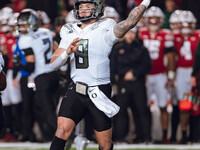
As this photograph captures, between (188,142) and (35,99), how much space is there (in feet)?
7.37

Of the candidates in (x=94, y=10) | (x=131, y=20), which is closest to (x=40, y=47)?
(x=94, y=10)

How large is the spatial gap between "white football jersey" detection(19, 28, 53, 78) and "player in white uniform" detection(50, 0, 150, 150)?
8.67ft

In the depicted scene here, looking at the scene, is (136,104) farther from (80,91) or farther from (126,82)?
(80,91)

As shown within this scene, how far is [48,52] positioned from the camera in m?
8.87

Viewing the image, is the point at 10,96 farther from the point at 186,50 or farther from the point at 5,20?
the point at 186,50

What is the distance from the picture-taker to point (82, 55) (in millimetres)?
6086

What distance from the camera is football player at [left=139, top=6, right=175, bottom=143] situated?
9.73 meters

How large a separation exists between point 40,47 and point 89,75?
2817 millimetres

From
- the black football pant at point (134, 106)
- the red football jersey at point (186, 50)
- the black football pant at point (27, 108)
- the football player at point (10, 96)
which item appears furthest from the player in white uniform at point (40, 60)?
the red football jersey at point (186, 50)

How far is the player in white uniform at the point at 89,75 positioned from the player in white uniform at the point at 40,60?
103 inches

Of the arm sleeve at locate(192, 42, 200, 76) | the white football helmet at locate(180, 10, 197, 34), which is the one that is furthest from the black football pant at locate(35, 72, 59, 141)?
the white football helmet at locate(180, 10, 197, 34)

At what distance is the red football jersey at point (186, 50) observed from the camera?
9789 mm

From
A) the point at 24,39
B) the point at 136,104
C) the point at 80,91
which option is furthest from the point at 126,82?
the point at 80,91

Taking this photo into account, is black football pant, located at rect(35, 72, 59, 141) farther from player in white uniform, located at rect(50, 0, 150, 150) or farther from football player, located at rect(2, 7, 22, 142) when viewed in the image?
player in white uniform, located at rect(50, 0, 150, 150)
